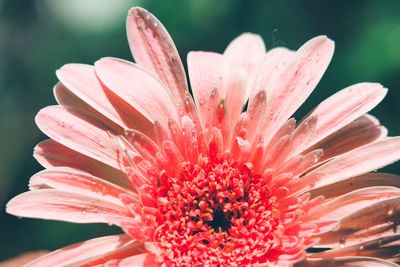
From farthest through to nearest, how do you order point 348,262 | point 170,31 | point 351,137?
point 170,31
point 351,137
point 348,262

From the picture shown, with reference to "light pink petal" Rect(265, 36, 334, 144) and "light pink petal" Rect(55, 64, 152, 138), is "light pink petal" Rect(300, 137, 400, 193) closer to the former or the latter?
"light pink petal" Rect(265, 36, 334, 144)

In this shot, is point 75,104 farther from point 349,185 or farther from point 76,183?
point 349,185

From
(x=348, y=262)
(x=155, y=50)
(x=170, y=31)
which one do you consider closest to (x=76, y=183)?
(x=155, y=50)

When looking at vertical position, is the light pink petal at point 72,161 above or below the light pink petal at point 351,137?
above

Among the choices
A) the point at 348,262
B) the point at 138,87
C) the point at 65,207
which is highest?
the point at 138,87

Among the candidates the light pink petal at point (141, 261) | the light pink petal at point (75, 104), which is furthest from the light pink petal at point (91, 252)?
the light pink petal at point (75, 104)

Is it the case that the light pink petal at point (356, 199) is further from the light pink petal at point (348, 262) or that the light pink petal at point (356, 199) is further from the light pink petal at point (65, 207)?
the light pink petal at point (65, 207)

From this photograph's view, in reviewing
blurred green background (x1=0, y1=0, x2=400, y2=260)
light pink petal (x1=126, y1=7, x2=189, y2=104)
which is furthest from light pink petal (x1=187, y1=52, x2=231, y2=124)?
blurred green background (x1=0, y1=0, x2=400, y2=260)
